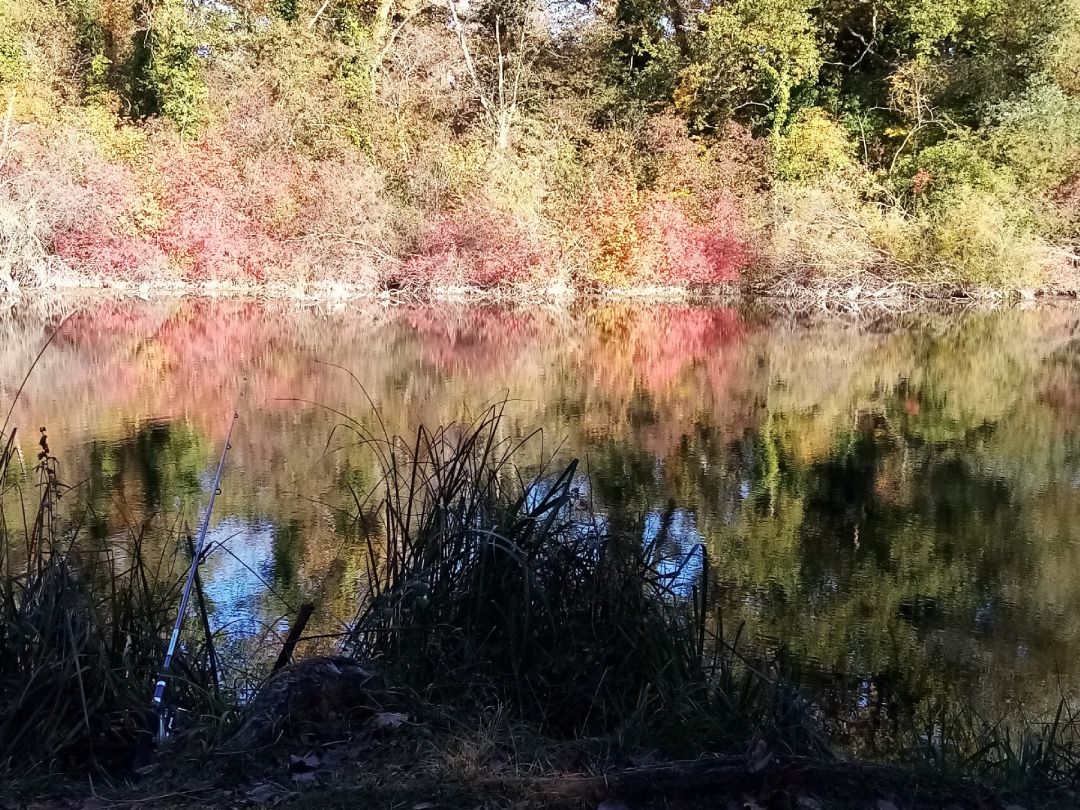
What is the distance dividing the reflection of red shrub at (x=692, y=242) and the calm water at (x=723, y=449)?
8.83 meters

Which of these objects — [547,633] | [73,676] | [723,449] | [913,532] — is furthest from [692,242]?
[73,676]

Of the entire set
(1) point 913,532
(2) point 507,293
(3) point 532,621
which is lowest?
(1) point 913,532

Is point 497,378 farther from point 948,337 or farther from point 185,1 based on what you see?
point 185,1

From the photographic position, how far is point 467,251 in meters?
26.2

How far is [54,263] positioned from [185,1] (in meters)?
10.5

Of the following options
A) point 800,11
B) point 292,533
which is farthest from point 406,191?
point 292,533

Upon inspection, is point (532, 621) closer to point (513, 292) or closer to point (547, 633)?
point (547, 633)

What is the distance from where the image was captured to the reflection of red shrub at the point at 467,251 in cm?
2575

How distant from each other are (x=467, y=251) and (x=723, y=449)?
1709cm

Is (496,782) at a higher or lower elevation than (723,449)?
higher

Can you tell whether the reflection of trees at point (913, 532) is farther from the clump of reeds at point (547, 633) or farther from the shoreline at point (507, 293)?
the shoreline at point (507, 293)

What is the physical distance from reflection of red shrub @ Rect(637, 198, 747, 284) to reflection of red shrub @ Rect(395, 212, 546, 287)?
Answer: 155 inches

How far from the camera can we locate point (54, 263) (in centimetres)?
2462

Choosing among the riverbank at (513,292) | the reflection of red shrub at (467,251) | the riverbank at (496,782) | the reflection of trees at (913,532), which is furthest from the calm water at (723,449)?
the reflection of red shrub at (467,251)
